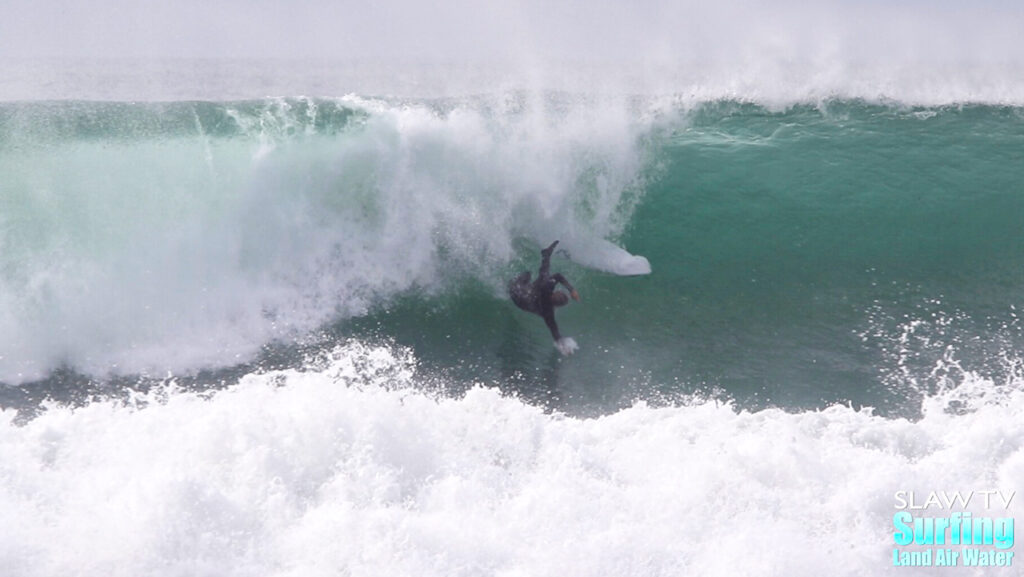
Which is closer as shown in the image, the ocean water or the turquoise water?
the ocean water

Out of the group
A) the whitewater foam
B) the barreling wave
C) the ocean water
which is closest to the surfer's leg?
the ocean water

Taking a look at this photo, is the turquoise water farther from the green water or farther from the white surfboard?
the white surfboard

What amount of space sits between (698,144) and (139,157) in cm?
854

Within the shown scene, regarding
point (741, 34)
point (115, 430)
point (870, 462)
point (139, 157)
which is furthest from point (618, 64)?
point (115, 430)

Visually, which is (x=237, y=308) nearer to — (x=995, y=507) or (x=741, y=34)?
(x=995, y=507)

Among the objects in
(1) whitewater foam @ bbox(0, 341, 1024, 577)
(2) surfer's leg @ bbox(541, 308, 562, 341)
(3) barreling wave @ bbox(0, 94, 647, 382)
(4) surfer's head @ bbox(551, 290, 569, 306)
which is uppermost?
(3) barreling wave @ bbox(0, 94, 647, 382)

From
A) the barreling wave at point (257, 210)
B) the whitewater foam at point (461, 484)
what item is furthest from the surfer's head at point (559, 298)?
the whitewater foam at point (461, 484)

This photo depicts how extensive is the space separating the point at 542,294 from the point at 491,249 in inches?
64.8

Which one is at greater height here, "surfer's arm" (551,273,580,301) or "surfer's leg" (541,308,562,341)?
"surfer's arm" (551,273,580,301)

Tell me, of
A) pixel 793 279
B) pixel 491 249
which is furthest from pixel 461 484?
pixel 793 279

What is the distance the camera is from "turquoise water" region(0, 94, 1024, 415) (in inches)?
357

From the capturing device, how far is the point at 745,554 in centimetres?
601

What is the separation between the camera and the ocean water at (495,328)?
20.5 feet

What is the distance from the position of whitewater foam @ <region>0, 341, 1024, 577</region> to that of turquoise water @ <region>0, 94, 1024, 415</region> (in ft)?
4.29
